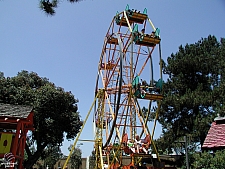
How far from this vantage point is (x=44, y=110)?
83.6 ft

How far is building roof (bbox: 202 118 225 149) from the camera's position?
15.0 metres

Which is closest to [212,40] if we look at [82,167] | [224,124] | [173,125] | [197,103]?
[197,103]

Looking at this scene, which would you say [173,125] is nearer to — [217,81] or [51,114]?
[217,81]

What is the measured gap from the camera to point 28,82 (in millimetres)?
28609

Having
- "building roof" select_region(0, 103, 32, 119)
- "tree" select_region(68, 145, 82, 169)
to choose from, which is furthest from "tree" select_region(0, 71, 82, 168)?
"tree" select_region(68, 145, 82, 169)

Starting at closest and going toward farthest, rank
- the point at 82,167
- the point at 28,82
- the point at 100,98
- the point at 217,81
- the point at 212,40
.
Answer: the point at 100,98 → the point at 217,81 → the point at 212,40 → the point at 28,82 → the point at 82,167

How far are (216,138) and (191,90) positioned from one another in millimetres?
9189

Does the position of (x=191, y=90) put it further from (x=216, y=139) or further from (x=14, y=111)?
(x=14, y=111)

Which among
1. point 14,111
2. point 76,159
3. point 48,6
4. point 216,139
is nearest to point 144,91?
point 216,139

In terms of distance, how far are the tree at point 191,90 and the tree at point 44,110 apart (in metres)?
9.33

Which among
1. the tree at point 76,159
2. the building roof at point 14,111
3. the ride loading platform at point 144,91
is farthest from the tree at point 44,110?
the tree at point 76,159

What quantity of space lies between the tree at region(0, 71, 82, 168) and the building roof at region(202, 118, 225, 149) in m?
14.6

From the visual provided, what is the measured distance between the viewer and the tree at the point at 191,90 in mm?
21859

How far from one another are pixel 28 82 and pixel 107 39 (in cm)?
1272
